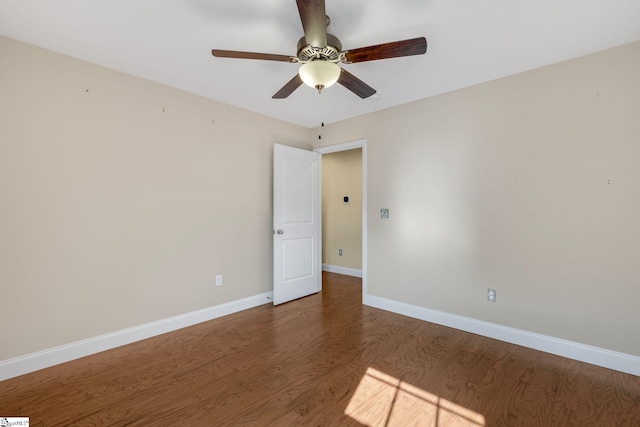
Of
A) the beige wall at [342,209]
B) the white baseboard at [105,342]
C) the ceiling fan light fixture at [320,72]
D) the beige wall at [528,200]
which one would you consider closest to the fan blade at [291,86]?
the ceiling fan light fixture at [320,72]

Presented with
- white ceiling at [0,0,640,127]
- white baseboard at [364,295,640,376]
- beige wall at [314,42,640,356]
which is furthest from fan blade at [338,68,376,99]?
white baseboard at [364,295,640,376]

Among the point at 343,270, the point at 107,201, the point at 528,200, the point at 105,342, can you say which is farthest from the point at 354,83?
the point at 343,270

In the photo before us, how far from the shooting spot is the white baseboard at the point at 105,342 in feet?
6.79

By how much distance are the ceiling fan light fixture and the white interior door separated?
73.7 inches

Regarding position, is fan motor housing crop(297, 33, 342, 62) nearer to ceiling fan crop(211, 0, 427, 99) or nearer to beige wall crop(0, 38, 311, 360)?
ceiling fan crop(211, 0, 427, 99)

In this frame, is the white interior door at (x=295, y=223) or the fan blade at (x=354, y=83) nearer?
the fan blade at (x=354, y=83)

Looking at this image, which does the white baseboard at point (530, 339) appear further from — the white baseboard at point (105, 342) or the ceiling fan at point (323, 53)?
the ceiling fan at point (323, 53)

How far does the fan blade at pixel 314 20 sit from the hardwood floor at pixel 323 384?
2262mm

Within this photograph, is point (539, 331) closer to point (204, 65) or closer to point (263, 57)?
point (263, 57)

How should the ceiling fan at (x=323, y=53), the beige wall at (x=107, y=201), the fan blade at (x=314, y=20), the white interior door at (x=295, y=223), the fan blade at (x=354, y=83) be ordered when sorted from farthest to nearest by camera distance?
the white interior door at (x=295, y=223) → the beige wall at (x=107, y=201) → the fan blade at (x=354, y=83) → the ceiling fan at (x=323, y=53) → the fan blade at (x=314, y=20)

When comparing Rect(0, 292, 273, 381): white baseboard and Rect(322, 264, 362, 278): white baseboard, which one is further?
Rect(322, 264, 362, 278): white baseboard

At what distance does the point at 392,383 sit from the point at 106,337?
248 cm

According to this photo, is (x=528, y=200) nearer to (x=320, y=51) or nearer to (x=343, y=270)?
(x=320, y=51)

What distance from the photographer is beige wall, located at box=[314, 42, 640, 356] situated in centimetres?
215
